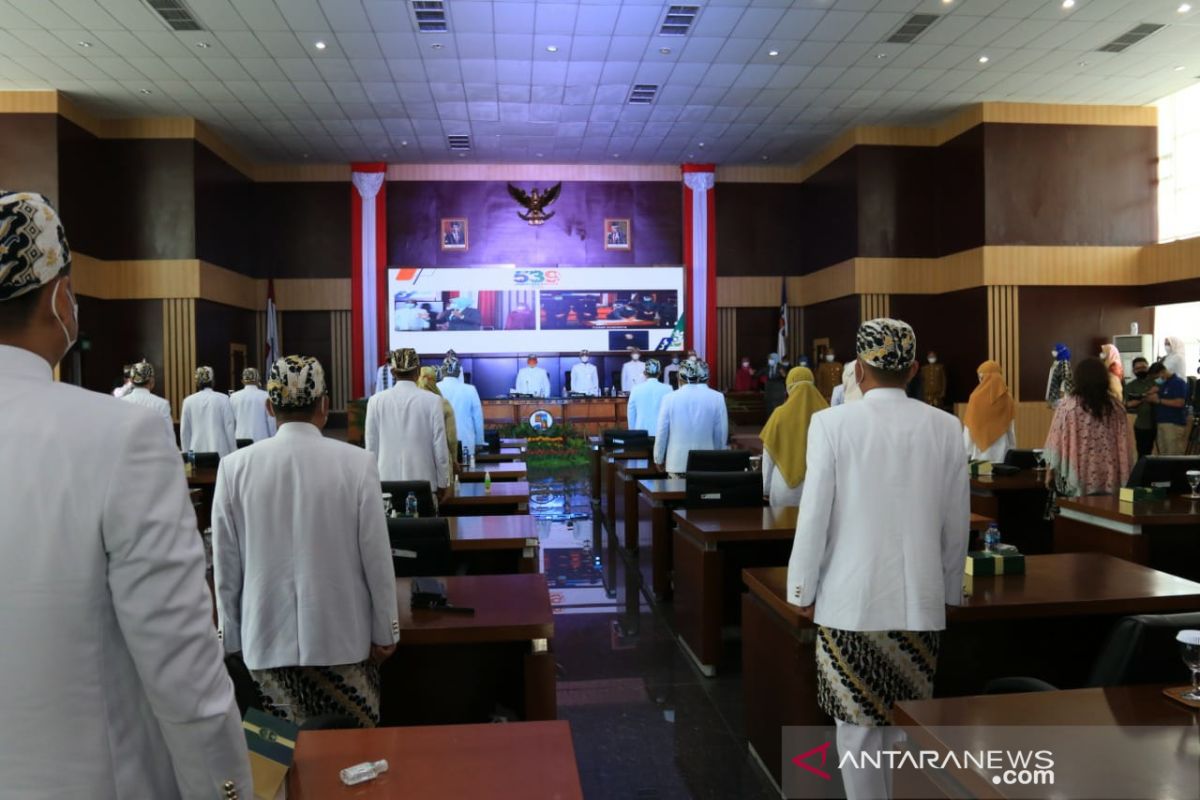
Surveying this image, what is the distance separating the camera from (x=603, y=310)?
744 inches

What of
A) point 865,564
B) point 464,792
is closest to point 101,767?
point 464,792

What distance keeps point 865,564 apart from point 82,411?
1.99m

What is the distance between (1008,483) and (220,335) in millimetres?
14267

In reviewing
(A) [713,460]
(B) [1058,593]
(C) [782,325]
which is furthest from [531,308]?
(B) [1058,593]

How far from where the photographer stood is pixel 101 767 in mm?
1199

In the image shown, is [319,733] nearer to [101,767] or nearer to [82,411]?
[101,767]

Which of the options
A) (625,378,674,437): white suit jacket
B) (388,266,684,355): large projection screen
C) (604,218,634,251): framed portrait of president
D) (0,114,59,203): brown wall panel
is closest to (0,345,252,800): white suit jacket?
(625,378,674,437): white suit jacket

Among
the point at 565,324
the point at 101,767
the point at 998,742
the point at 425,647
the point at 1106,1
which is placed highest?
the point at 1106,1

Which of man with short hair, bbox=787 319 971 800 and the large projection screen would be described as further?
the large projection screen

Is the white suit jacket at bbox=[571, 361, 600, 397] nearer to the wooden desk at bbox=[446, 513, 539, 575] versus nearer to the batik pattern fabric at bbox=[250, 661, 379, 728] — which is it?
the wooden desk at bbox=[446, 513, 539, 575]

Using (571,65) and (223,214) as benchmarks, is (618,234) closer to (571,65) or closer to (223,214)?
(571,65)

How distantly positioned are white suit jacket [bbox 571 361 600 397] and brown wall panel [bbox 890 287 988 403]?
6079 mm

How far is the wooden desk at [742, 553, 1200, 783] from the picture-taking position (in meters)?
2.83

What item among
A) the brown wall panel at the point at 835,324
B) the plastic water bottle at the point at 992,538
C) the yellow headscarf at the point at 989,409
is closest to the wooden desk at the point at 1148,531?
the plastic water bottle at the point at 992,538
